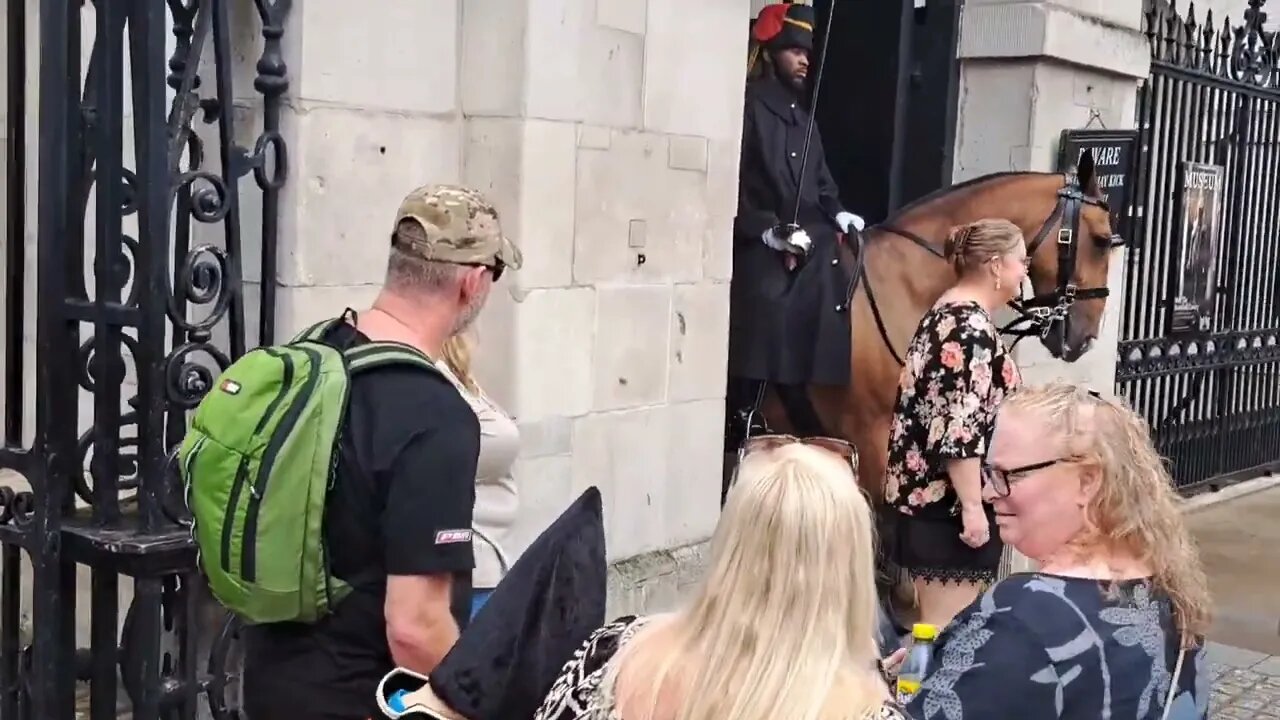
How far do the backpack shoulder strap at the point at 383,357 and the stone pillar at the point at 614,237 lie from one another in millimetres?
1895


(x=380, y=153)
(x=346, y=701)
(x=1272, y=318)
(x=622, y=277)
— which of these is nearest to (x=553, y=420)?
(x=622, y=277)

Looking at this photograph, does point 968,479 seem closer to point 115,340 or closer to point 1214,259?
point 115,340

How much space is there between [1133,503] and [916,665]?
432 mm

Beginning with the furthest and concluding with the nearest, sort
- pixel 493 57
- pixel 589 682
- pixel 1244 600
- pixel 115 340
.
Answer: pixel 1244 600, pixel 493 57, pixel 115 340, pixel 589 682

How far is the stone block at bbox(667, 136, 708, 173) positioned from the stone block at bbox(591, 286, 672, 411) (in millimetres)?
445

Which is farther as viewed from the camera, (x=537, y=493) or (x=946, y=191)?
(x=946, y=191)

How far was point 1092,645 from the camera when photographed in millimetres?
2059

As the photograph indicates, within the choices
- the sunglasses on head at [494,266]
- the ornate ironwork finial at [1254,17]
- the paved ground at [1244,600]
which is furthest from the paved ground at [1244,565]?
the sunglasses on head at [494,266]

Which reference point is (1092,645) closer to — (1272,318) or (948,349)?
(948,349)

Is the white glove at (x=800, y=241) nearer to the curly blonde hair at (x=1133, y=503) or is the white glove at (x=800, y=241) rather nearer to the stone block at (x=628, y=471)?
the stone block at (x=628, y=471)

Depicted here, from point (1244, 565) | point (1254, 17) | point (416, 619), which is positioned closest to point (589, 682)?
point (416, 619)

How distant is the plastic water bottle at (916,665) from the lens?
2.23 meters

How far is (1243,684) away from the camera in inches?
222

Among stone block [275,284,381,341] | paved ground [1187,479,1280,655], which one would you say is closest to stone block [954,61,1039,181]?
paved ground [1187,479,1280,655]
